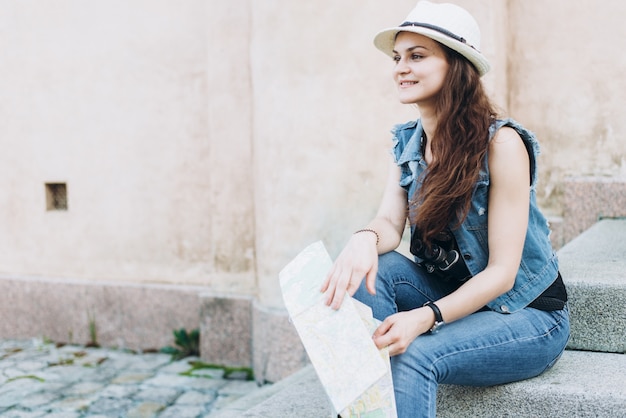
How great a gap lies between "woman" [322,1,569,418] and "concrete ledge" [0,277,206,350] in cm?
295

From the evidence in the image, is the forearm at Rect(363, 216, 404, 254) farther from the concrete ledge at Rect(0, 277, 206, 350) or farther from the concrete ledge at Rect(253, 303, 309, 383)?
the concrete ledge at Rect(0, 277, 206, 350)

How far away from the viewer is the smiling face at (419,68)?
208 centimetres

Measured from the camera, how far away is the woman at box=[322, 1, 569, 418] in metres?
1.89

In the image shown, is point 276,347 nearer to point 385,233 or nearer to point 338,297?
point 385,233

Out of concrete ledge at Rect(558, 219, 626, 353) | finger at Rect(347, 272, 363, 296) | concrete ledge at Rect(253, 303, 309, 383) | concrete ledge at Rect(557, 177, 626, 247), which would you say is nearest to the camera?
finger at Rect(347, 272, 363, 296)

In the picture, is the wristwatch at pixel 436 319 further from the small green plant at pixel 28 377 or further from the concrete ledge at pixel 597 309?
the small green plant at pixel 28 377

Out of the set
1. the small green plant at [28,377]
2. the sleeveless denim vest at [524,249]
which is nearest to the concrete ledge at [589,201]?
the sleeveless denim vest at [524,249]

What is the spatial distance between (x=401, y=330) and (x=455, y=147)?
1.96ft

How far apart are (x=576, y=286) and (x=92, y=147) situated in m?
3.87

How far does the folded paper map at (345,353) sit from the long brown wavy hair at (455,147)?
40cm

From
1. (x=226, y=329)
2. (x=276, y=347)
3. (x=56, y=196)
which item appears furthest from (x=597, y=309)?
(x=56, y=196)

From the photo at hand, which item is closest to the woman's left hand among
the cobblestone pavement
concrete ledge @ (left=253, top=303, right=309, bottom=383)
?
the cobblestone pavement

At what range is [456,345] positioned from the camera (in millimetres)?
1876

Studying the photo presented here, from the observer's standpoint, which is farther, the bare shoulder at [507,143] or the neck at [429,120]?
the neck at [429,120]
